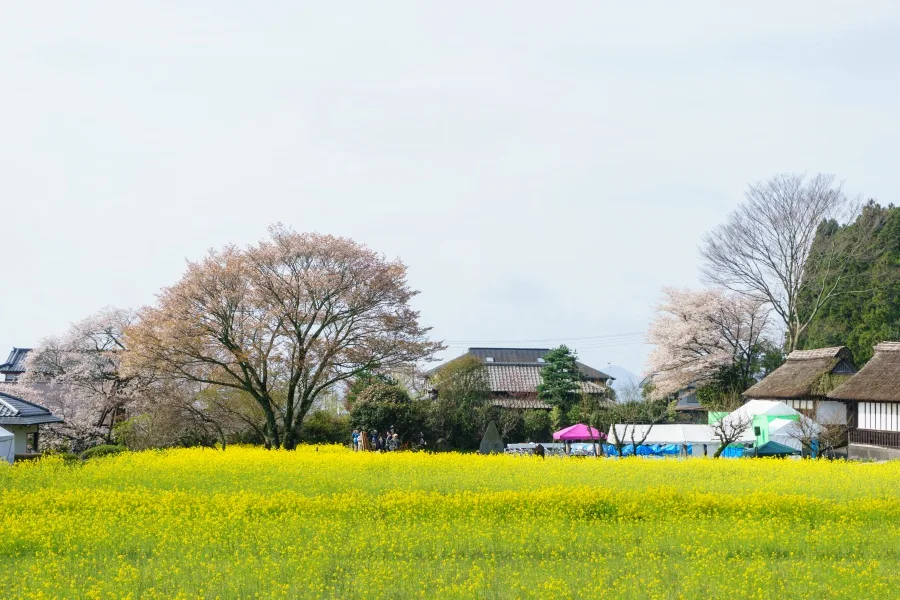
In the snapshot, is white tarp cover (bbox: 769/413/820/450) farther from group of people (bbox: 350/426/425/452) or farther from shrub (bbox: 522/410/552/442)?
shrub (bbox: 522/410/552/442)

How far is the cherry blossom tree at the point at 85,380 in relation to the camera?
3816cm

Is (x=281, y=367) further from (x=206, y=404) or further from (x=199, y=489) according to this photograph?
(x=199, y=489)

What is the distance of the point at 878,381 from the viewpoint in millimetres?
34188

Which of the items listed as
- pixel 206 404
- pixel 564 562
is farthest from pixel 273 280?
pixel 564 562

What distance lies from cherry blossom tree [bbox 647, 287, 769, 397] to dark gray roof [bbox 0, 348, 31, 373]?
135 ft

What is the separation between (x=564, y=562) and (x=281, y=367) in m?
23.9

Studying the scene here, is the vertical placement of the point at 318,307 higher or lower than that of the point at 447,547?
higher

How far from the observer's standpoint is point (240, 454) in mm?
27203

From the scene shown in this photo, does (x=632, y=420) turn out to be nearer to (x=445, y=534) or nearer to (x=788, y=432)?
(x=788, y=432)

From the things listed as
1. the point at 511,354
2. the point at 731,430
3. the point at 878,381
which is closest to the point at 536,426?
the point at 731,430

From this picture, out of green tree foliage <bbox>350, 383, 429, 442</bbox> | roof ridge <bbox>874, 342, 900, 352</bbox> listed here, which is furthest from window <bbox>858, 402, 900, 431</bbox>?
green tree foliage <bbox>350, 383, 429, 442</bbox>

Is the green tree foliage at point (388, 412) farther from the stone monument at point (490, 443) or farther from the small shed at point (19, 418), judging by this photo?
the small shed at point (19, 418)

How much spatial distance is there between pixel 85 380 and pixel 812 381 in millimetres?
30174

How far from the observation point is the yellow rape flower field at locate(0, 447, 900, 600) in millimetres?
10125
